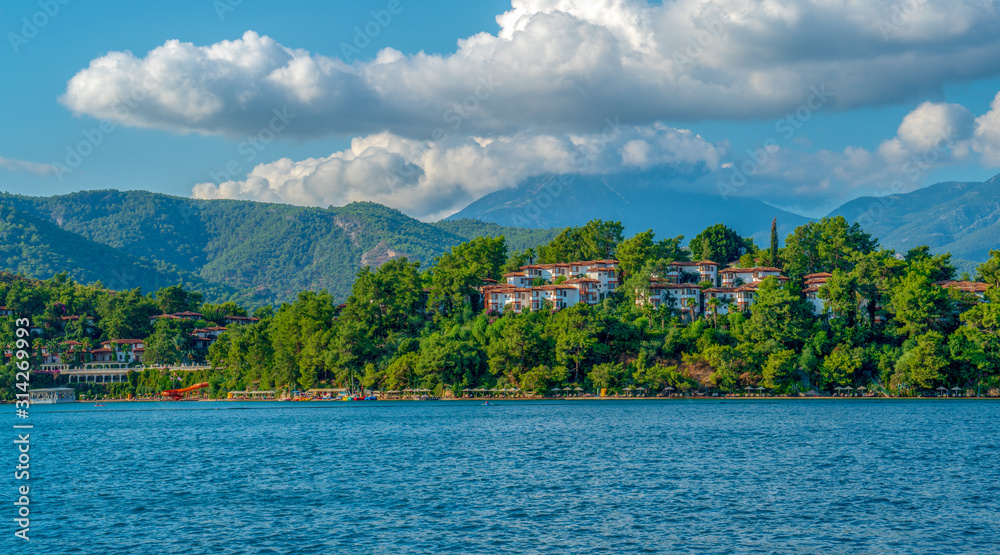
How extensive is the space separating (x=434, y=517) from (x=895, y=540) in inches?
725

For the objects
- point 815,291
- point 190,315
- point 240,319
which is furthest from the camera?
point 240,319

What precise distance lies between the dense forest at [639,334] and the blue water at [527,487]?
104ft

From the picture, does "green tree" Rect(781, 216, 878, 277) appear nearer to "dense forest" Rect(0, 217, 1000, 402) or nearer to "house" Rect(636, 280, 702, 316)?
"dense forest" Rect(0, 217, 1000, 402)

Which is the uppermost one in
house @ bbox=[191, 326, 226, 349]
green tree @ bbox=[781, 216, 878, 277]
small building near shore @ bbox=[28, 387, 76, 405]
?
green tree @ bbox=[781, 216, 878, 277]

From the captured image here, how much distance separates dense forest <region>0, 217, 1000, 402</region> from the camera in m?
112

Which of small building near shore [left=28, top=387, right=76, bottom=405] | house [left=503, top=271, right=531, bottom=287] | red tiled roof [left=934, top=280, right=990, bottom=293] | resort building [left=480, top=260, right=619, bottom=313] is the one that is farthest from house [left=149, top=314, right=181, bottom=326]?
red tiled roof [left=934, top=280, right=990, bottom=293]

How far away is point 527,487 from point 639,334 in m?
80.4

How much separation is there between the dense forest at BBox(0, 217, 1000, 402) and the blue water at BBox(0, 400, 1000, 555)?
31.7 metres

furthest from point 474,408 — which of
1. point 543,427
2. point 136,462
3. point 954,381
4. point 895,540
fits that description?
point 895,540

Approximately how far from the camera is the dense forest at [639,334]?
368 ft

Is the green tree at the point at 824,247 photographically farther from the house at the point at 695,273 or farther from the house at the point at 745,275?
the house at the point at 695,273

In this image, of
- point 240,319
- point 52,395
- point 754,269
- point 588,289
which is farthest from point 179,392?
point 754,269

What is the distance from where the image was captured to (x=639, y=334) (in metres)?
121

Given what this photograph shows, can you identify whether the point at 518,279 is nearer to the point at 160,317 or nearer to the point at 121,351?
the point at 160,317
